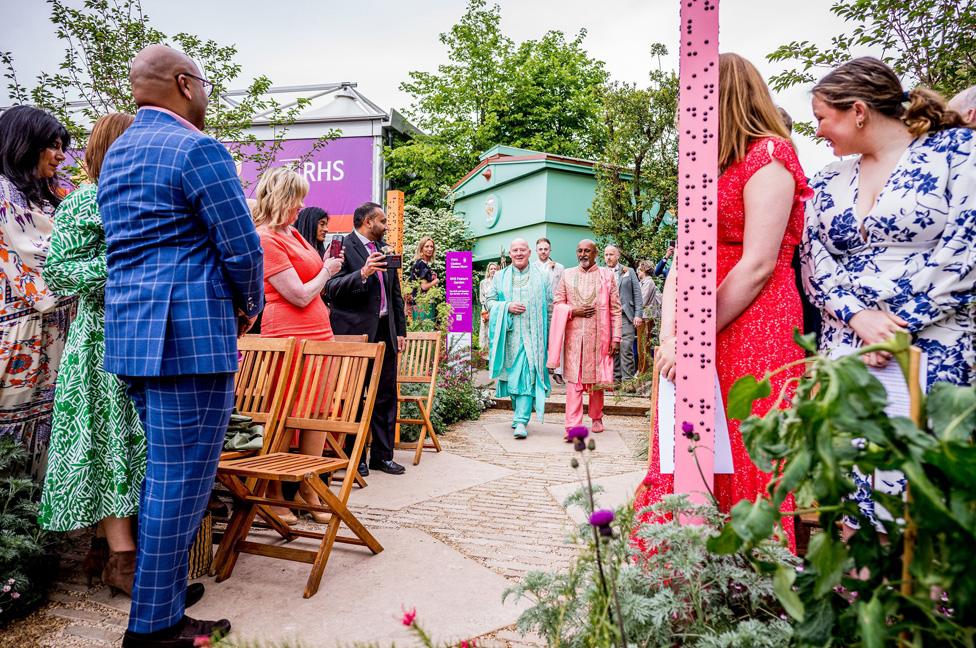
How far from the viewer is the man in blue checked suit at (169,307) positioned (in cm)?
218

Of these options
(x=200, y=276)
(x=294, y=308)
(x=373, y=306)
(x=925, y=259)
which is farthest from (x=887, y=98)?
(x=373, y=306)

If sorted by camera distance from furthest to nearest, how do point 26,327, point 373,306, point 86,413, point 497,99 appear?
1. point 497,99
2. point 373,306
3. point 26,327
4. point 86,413

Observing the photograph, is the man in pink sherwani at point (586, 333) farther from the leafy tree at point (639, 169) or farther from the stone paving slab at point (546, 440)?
the leafy tree at point (639, 169)

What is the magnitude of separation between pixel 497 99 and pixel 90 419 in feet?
85.1

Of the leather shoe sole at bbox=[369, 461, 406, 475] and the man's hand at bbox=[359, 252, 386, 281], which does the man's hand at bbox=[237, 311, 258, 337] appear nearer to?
the man's hand at bbox=[359, 252, 386, 281]

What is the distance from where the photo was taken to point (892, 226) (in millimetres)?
1923

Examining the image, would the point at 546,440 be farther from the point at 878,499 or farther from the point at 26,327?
the point at 878,499

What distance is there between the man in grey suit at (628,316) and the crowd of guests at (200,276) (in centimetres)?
836

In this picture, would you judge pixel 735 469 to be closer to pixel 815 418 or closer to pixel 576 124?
pixel 815 418

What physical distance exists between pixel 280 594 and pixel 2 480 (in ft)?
4.29

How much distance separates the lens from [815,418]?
2.73 ft

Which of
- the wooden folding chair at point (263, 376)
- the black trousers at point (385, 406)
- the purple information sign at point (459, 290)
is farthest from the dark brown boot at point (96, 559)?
the purple information sign at point (459, 290)

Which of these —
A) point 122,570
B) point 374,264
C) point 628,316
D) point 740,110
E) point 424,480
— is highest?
point 740,110

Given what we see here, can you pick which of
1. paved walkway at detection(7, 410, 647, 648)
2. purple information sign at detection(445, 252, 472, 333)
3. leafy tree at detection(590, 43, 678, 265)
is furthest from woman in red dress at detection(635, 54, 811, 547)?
leafy tree at detection(590, 43, 678, 265)
